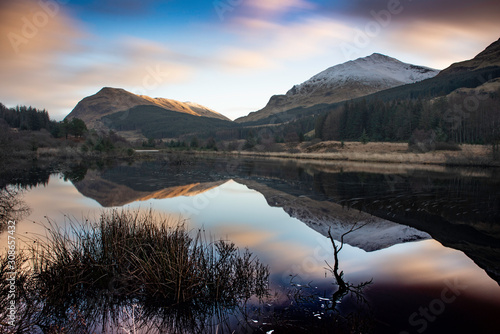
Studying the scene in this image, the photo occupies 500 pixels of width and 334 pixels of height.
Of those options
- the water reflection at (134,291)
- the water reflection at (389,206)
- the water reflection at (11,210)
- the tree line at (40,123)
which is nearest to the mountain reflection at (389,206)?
the water reflection at (389,206)

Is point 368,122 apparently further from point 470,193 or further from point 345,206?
point 345,206

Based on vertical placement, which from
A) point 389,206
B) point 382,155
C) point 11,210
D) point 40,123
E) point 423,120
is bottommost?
point 389,206

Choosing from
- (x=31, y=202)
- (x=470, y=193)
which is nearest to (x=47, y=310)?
(x=31, y=202)

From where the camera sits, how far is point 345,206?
1675cm

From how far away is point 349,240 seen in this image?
10.8 metres

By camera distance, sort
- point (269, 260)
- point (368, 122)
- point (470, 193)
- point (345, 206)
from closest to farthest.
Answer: point (269, 260) < point (345, 206) < point (470, 193) < point (368, 122)

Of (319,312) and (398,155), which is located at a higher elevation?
(398,155)

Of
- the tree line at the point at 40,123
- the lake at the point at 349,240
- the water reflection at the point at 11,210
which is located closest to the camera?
the lake at the point at 349,240

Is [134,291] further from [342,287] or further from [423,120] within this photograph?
[423,120]

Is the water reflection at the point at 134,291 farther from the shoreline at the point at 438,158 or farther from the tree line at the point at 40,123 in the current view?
the tree line at the point at 40,123

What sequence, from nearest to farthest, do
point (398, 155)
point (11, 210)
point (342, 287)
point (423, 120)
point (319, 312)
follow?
point (319, 312) → point (342, 287) → point (11, 210) → point (398, 155) → point (423, 120)

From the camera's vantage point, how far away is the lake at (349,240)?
576 centimetres

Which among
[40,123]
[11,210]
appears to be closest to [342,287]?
[11,210]

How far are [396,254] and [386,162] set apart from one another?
47.2 metres
